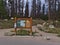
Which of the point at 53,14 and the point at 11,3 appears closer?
the point at 53,14

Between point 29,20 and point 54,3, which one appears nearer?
point 29,20

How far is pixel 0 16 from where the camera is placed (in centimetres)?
4016

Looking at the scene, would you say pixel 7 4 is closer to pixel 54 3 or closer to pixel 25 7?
pixel 25 7

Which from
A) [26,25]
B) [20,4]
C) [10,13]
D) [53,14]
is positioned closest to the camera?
[26,25]

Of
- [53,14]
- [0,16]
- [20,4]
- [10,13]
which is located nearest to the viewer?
[0,16]

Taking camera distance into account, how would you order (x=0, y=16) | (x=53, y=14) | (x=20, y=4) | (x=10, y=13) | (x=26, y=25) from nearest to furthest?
(x=26, y=25), (x=0, y=16), (x=53, y=14), (x=10, y=13), (x=20, y=4)

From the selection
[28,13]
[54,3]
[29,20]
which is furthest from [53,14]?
[29,20]

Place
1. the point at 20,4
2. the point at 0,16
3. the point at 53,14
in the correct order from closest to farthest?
the point at 0,16 < the point at 53,14 < the point at 20,4

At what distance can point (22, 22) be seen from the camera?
54.2ft

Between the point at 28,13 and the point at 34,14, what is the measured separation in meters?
1.59

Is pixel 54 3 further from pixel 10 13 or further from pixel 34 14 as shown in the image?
pixel 10 13

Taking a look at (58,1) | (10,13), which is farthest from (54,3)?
(10,13)

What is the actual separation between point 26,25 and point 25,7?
34.7 m

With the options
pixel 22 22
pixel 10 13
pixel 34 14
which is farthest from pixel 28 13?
pixel 22 22
